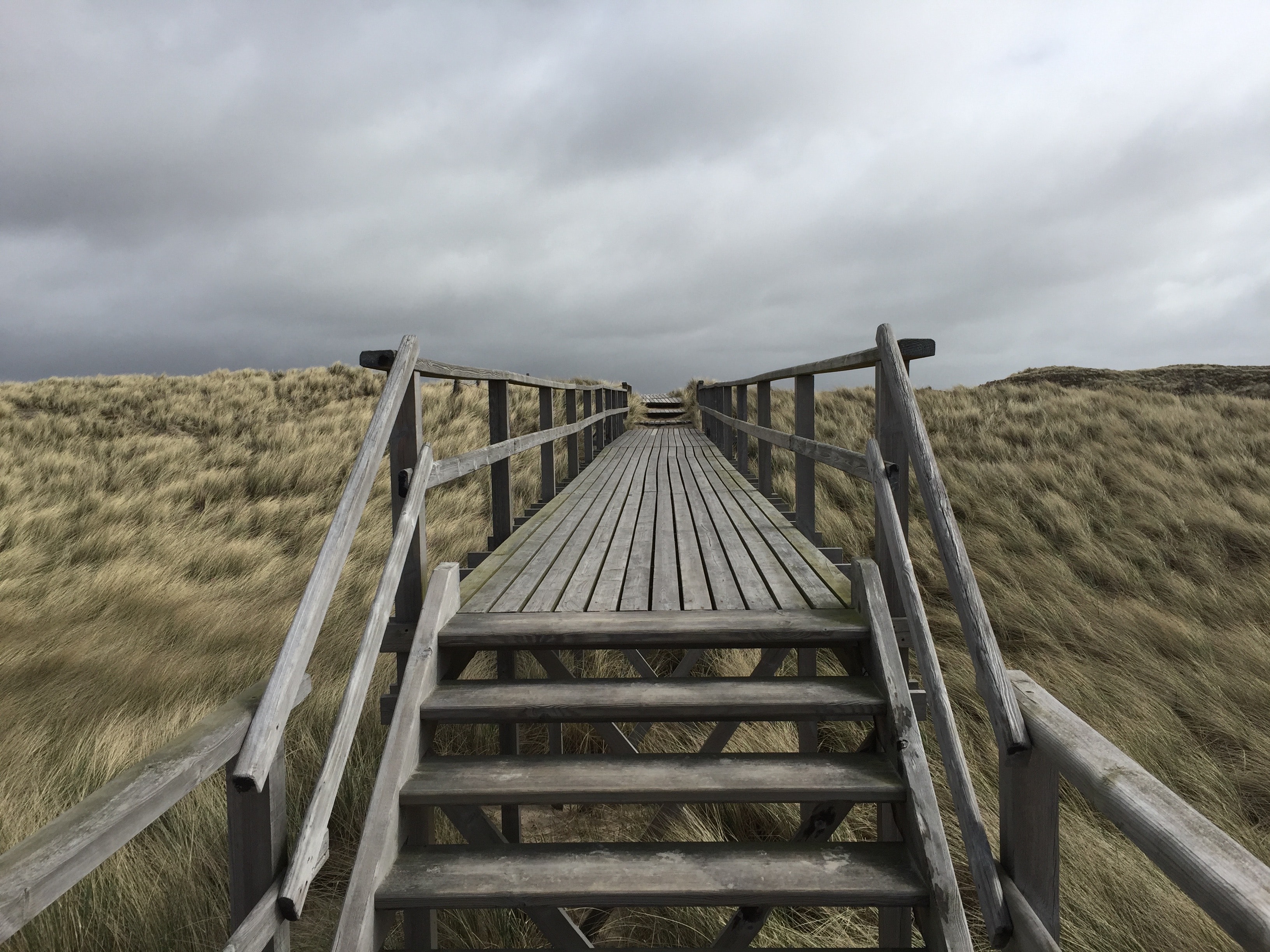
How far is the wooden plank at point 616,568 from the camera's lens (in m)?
3.11

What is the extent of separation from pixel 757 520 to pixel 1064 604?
11.8 feet

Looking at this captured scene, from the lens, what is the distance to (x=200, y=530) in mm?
8734

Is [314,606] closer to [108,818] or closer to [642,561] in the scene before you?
[108,818]

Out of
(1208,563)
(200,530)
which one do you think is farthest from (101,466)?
(1208,563)

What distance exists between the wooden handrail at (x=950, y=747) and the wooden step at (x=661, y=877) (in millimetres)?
245

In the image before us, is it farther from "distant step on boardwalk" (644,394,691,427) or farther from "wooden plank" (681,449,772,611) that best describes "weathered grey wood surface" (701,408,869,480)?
"distant step on boardwalk" (644,394,691,427)

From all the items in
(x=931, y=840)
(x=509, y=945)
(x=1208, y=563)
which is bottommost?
(x=509, y=945)

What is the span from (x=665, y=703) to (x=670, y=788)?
Answer: 321mm

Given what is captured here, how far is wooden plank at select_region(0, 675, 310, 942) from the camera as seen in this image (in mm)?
1146

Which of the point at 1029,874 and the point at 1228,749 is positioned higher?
the point at 1029,874

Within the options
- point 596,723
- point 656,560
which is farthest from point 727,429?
point 596,723

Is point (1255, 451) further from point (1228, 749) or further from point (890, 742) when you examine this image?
→ point (890, 742)

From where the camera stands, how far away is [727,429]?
11.1m

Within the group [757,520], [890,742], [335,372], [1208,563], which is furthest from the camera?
[335,372]
